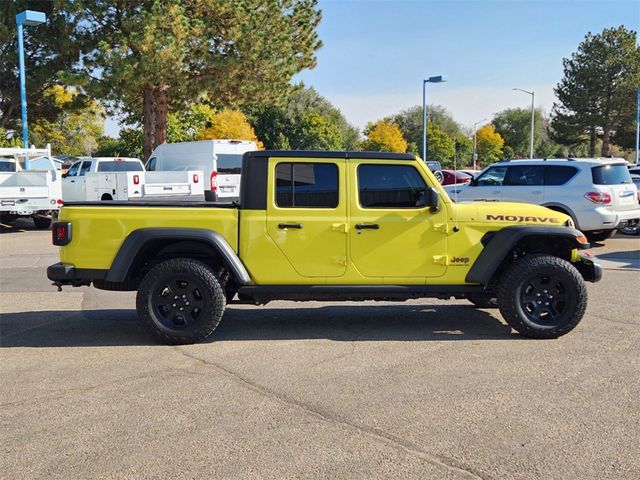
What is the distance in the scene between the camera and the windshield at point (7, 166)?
1817 centimetres

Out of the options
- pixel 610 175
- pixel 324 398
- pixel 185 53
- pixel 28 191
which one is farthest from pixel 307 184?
pixel 185 53

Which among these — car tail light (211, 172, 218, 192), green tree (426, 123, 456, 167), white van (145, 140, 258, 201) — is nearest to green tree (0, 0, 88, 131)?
white van (145, 140, 258, 201)

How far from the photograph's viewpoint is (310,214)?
236 inches

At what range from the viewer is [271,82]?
27516 mm

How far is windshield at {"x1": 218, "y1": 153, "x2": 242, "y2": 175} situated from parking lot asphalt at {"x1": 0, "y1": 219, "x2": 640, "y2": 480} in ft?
42.7

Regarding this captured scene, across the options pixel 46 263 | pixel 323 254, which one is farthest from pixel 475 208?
pixel 46 263

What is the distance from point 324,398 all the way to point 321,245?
5.83ft

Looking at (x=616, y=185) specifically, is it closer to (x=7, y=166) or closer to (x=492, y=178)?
(x=492, y=178)

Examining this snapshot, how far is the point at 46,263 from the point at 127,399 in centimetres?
806

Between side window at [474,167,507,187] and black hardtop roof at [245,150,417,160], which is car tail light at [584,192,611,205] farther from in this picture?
black hardtop roof at [245,150,417,160]

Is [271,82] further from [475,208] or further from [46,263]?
[475,208]

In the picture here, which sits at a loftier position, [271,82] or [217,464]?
[271,82]

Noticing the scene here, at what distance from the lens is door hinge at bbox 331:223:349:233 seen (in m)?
5.97

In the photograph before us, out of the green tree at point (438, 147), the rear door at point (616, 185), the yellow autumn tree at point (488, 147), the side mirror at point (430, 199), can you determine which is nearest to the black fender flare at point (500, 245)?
the side mirror at point (430, 199)
